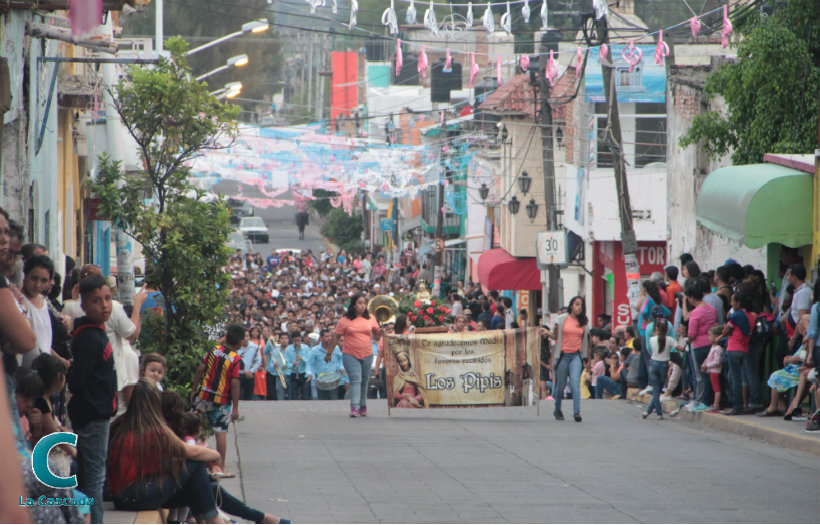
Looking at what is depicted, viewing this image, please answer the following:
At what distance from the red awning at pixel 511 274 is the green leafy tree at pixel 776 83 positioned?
63.2ft

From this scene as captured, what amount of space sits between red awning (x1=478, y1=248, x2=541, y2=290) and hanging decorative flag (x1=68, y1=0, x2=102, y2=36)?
30.2 meters

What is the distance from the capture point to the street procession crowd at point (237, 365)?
641cm

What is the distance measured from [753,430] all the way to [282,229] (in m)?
77.0

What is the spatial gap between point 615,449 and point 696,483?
264 centimetres

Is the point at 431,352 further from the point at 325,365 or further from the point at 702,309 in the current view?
the point at 325,365

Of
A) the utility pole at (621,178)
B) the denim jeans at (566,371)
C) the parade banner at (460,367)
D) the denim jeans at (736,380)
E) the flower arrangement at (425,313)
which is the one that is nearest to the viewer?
the denim jeans at (736,380)

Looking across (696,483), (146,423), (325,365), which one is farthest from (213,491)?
(325,365)

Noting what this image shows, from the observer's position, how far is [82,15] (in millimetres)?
9156

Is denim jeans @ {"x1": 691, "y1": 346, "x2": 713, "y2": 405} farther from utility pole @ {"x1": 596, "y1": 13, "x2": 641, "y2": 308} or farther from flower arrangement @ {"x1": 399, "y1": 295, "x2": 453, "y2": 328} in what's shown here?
flower arrangement @ {"x1": 399, "y1": 295, "x2": 453, "y2": 328}

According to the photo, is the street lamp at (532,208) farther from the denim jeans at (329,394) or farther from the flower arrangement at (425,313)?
the denim jeans at (329,394)

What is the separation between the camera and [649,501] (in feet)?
30.2

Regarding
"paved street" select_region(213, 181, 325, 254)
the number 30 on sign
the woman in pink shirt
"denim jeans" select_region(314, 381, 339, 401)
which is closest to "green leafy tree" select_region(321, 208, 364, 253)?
"paved street" select_region(213, 181, 325, 254)

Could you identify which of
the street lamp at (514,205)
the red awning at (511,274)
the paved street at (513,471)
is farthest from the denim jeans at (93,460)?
the red awning at (511,274)

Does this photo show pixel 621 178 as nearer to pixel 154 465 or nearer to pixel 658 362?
pixel 658 362
